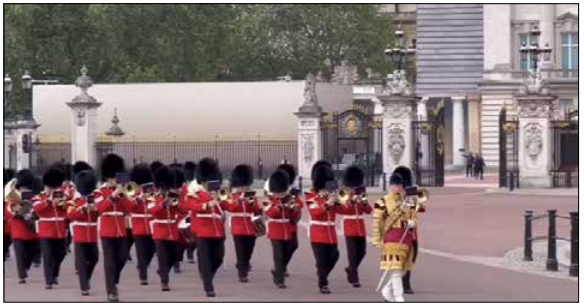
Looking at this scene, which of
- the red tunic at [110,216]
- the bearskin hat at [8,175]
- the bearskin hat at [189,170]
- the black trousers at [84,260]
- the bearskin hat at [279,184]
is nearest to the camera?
the red tunic at [110,216]

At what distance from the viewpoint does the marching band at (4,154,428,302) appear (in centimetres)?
1495

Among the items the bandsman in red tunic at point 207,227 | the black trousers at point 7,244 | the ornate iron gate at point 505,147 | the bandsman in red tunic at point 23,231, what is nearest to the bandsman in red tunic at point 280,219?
the bandsman in red tunic at point 207,227

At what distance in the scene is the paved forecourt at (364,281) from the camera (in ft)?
49.7

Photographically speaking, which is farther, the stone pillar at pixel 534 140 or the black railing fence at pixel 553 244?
the stone pillar at pixel 534 140

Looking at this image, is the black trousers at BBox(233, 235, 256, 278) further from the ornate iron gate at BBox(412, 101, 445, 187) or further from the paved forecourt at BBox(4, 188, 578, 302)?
the ornate iron gate at BBox(412, 101, 445, 187)

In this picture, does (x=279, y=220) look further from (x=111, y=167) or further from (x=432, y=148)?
(x=432, y=148)

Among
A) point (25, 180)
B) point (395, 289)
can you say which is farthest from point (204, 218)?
point (25, 180)

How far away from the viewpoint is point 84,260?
50.9 ft

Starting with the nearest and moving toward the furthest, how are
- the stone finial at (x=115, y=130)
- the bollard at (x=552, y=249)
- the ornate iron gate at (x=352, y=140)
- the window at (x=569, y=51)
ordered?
→ the bollard at (x=552, y=249) → the ornate iron gate at (x=352, y=140) → the stone finial at (x=115, y=130) → the window at (x=569, y=51)

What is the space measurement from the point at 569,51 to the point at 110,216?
43.6 metres

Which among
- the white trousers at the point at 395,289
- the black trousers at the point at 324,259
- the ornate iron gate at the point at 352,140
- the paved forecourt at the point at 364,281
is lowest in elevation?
the paved forecourt at the point at 364,281

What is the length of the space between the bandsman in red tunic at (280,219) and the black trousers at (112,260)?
1523 mm

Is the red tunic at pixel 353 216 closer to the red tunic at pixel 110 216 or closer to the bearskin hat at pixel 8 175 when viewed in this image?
the red tunic at pixel 110 216

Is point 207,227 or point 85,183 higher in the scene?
point 85,183
